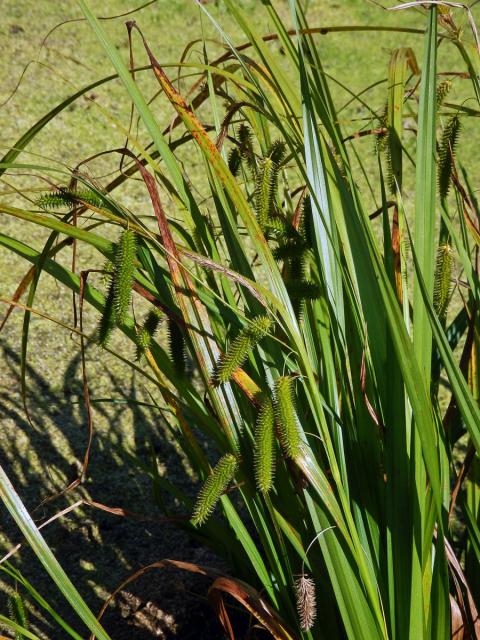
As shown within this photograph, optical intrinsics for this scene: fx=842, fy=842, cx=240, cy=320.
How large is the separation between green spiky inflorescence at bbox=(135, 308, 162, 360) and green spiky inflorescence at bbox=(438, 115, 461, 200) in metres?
0.48

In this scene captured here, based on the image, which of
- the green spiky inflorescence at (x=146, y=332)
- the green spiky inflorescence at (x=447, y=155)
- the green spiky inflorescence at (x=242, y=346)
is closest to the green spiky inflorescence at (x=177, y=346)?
the green spiky inflorescence at (x=146, y=332)

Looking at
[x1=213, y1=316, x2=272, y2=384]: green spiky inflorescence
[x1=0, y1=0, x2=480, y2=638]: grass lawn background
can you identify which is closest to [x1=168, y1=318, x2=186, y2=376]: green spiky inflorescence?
[x1=213, y1=316, x2=272, y2=384]: green spiky inflorescence

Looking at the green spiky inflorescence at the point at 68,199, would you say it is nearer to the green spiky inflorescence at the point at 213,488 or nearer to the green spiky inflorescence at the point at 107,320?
the green spiky inflorescence at the point at 107,320

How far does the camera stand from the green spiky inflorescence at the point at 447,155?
129cm

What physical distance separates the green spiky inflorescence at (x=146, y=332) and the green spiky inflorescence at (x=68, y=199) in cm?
18

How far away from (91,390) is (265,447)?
148cm

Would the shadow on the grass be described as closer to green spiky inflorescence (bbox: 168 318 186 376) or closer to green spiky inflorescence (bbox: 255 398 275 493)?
green spiky inflorescence (bbox: 168 318 186 376)

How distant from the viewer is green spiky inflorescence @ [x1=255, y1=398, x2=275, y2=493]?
41.1 inches

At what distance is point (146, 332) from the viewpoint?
4.01ft

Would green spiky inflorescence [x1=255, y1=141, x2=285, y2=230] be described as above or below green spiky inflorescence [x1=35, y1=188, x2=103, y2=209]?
below

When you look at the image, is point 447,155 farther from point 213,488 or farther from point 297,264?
point 213,488

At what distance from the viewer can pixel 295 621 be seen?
4.62 ft

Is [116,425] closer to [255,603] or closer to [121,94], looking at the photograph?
[255,603]

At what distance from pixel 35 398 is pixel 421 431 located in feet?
5.28
